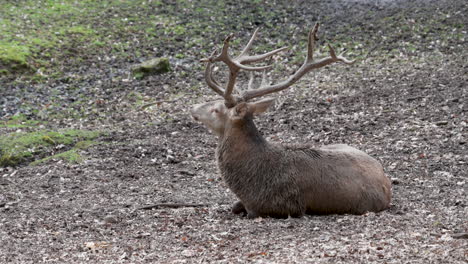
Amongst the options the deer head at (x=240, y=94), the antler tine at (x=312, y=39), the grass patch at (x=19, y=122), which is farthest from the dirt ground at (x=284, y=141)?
the antler tine at (x=312, y=39)

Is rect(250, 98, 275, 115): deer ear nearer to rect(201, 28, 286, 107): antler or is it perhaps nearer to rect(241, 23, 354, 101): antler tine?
rect(241, 23, 354, 101): antler tine

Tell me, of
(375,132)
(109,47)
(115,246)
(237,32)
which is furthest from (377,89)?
(115,246)

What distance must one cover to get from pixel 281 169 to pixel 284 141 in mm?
3626

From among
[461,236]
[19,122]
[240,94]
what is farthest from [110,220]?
[19,122]

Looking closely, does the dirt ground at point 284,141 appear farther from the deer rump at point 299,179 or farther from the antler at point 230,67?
the antler at point 230,67

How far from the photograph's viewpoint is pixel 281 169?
8.55 meters

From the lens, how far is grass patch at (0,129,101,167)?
1166cm

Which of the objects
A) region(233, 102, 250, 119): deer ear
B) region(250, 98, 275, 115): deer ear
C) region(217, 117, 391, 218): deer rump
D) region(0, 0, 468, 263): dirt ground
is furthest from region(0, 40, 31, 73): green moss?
region(250, 98, 275, 115): deer ear

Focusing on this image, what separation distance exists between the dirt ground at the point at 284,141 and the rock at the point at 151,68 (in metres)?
0.29

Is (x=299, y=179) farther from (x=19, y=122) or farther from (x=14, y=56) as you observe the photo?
(x=14, y=56)

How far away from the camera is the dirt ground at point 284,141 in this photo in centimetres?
696

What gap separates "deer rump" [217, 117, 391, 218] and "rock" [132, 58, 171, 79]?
312 inches

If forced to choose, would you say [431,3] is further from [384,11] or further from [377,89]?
[377,89]

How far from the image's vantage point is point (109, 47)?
17859 millimetres
